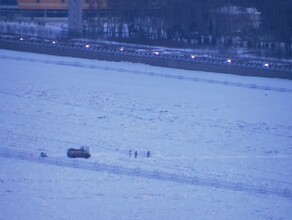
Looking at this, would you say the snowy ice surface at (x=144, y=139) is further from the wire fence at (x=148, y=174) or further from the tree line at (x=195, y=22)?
the tree line at (x=195, y=22)

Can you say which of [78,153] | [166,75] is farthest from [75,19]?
[78,153]

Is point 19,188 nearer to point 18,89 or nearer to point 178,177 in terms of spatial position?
point 178,177

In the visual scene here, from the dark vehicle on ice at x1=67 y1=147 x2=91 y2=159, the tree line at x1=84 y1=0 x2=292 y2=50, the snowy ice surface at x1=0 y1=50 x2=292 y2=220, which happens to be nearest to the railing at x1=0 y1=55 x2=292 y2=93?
the snowy ice surface at x1=0 y1=50 x2=292 y2=220

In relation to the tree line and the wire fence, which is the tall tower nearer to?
the tree line

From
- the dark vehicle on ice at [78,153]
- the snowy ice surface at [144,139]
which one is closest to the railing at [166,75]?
the snowy ice surface at [144,139]

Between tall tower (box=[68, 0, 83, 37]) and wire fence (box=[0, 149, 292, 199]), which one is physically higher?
tall tower (box=[68, 0, 83, 37])

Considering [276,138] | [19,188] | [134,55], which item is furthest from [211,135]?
[134,55]
